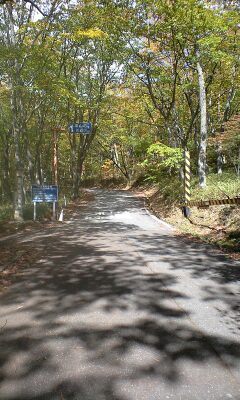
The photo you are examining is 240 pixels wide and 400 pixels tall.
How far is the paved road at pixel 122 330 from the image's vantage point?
2832mm

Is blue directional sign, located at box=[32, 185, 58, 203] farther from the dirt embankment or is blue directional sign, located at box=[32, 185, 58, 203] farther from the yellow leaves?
the yellow leaves

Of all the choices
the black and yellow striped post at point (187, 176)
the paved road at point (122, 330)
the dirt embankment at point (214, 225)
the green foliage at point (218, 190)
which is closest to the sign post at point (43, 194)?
the dirt embankment at point (214, 225)

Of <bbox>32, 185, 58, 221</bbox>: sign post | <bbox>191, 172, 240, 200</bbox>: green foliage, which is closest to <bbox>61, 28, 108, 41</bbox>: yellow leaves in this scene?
<bbox>32, 185, 58, 221</bbox>: sign post

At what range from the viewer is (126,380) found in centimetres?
289

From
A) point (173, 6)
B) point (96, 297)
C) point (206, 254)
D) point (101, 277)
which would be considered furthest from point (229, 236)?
point (173, 6)

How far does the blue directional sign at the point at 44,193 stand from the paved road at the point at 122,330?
8.02 m

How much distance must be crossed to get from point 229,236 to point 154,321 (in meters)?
5.68

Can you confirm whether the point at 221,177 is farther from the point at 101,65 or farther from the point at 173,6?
the point at 101,65

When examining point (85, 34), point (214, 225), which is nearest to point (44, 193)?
point (85, 34)

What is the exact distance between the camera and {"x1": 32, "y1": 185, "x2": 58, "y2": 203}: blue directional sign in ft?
48.4

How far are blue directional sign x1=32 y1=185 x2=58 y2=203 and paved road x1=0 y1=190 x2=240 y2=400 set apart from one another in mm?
8021

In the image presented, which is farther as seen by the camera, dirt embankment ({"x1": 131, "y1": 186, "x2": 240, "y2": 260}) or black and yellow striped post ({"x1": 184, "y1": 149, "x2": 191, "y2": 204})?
black and yellow striped post ({"x1": 184, "y1": 149, "x2": 191, "y2": 204})

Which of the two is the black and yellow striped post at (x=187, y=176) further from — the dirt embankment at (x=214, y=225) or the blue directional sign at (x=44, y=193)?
the blue directional sign at (x=44, y=193)

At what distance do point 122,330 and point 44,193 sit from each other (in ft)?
38.7
